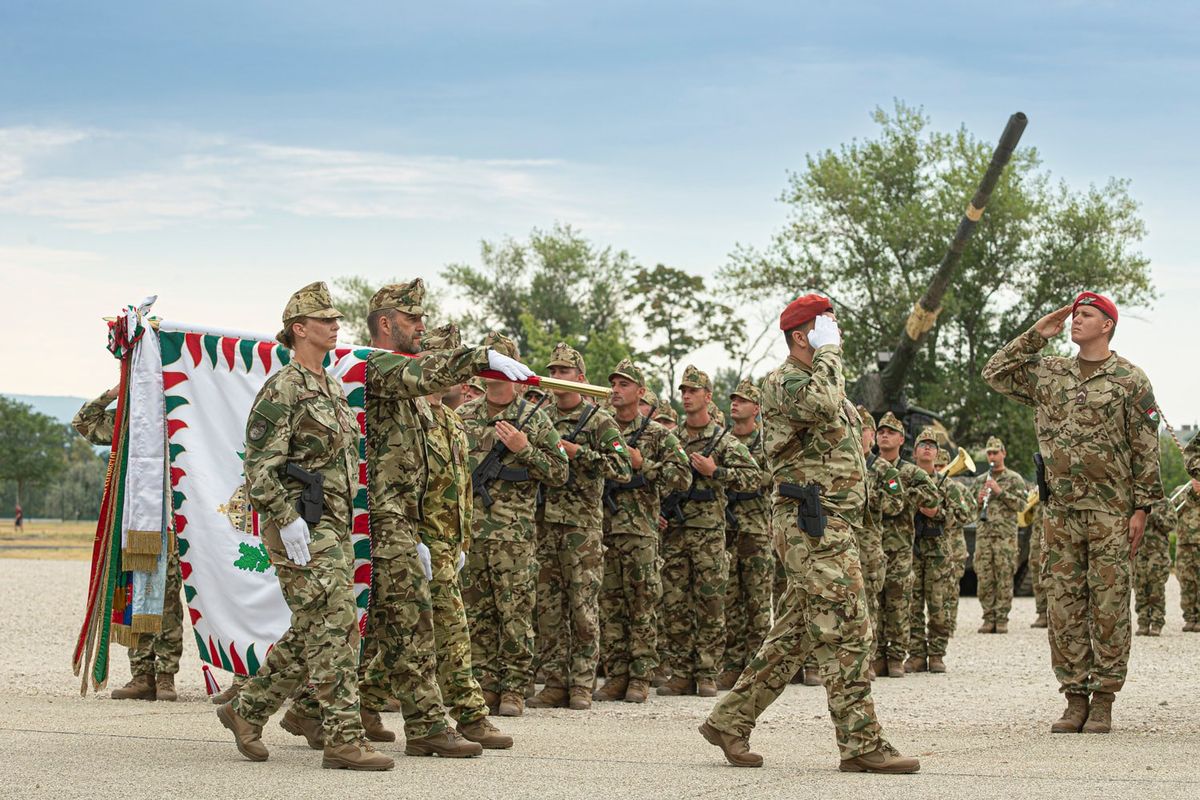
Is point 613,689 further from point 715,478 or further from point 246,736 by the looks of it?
point 246,736

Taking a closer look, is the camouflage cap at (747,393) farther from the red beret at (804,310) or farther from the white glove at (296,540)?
the white glove at (296,540)

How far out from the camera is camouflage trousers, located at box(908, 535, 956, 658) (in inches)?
531

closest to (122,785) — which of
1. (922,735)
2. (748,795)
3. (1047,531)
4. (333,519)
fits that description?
(333,519)

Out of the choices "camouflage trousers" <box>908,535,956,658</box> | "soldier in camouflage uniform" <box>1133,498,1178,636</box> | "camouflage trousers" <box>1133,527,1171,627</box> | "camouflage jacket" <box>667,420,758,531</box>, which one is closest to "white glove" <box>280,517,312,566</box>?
"camouflage jacket" <box>667,420,758,531</box>

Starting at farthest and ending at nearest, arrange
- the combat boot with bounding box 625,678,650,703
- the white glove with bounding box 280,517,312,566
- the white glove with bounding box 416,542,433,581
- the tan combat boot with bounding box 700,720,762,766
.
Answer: the combat boot with bounding box 625,678,650,703 < the white glove with bounding box 416,542,433,581 < the tan combat boot with bounding box 700,720,762,766 < the white glove with bounding box 280,517,312,566

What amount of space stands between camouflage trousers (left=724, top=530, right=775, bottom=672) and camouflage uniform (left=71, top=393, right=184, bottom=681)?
4.21 meters

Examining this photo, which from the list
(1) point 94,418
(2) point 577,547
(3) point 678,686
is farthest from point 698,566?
(1) point 94,418

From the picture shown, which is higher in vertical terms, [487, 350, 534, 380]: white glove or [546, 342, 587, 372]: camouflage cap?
[546, 342, 587, 372]: camouflage cap

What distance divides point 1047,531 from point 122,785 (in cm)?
532

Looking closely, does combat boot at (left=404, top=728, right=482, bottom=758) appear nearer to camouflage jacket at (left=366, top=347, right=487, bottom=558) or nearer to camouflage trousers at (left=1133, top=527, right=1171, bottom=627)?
camouflage jacket at (left=366, top=347, right=487, bottom=558)

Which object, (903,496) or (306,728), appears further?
(903,496)

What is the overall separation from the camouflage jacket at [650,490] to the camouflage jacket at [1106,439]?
313 centimetres

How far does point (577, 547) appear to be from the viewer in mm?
10445

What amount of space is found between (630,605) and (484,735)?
343cm
